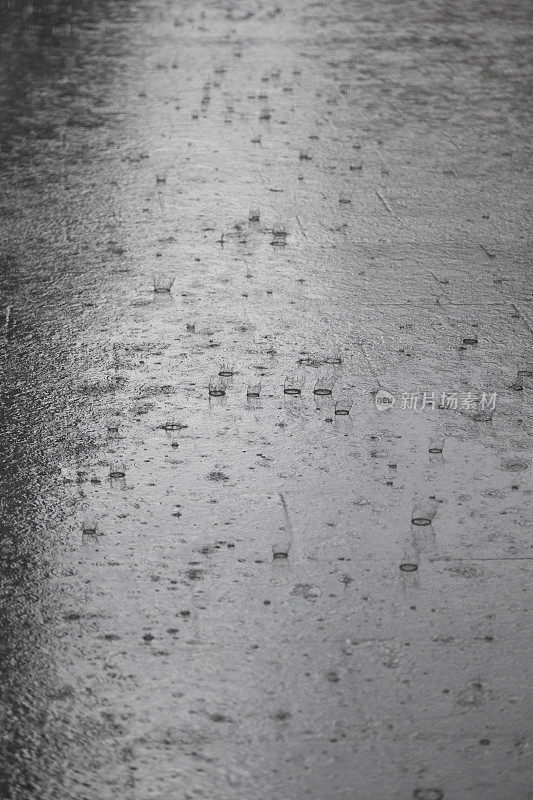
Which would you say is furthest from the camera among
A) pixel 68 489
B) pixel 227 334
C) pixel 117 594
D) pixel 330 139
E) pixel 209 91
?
pixel 209 91

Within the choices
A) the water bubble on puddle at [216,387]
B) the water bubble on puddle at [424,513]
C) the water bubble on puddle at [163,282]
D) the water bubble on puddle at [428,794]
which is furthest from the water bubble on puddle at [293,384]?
the water bubble on puddle at [428,794]

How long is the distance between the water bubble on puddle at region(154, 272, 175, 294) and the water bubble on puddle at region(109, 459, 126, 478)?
3.64 feet

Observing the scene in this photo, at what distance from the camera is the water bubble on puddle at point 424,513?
9.35ft

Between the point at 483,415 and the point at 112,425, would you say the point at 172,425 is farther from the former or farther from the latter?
the point at 483,415

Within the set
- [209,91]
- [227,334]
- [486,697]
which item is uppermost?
[486,697]

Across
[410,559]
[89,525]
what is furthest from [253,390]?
[410,559]

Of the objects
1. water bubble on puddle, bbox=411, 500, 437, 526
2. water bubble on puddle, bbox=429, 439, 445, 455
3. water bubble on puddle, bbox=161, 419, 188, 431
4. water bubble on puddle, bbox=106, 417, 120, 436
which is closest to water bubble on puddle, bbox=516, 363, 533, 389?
water bubble on puddle, bbox=429, 439, 445, 455

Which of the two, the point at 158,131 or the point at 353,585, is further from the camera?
the point at 158,131

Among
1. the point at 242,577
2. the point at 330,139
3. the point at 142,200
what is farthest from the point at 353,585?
the point at 330,139

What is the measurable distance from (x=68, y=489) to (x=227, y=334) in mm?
966

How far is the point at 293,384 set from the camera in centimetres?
345

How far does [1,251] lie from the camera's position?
14.4ft

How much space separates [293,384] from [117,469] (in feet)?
2.12

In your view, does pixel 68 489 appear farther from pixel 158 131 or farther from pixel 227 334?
pixel 158 131
